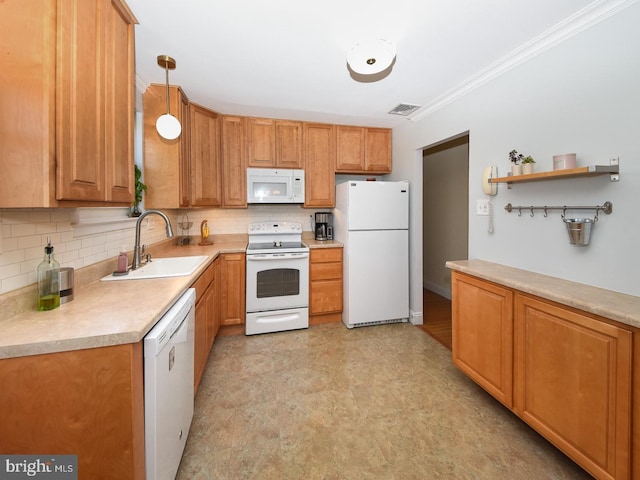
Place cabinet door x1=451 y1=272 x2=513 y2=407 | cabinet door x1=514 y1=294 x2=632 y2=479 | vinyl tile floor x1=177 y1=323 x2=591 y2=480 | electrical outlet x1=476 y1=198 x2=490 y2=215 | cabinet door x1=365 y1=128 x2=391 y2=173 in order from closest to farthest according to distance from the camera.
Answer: cabinet door x1=514 y1=294 x2=632 y2=479 < vinyl tile floor x1=177 y1=323 x2=591 y2=480 < cabinet door x1=451 y1=272 x2=513 y2=407 < electrical outlet x1=476 y1=198 x2=490 y2=215 < cabinet door x1=365 y1=128 x2=391 y2=173

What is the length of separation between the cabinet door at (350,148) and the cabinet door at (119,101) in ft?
7.57

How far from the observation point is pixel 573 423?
51.2 inches

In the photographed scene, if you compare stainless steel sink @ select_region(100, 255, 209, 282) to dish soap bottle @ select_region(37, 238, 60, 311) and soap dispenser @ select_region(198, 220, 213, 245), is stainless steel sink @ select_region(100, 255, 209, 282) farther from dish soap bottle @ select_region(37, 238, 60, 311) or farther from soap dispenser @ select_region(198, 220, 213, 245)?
soap dispenser @ select_region(198, 220, 213, 245)

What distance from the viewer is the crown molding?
56.8 inches

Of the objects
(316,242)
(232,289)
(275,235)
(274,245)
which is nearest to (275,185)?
(275,235)

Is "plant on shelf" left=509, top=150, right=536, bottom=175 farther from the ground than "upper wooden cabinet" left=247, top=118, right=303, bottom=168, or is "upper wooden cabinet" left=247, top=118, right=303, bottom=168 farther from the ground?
"upper wooden cabinet" left=247, top=118, right=303, bottom=168

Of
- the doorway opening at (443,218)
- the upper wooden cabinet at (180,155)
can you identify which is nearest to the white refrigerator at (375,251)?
the doorway opening at (443,218)

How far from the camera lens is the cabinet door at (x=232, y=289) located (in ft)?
9.42

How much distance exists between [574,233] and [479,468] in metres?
1.38

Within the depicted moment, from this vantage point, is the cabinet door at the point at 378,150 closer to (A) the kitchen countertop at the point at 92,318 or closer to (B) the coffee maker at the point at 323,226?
(B) the coffee maker at the point at 323,226

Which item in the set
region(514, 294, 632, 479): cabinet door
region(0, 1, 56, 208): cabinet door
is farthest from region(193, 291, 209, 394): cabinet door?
region(514, 294, 632, 479): cabinet door

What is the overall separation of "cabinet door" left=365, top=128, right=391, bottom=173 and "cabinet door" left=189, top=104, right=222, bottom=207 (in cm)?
184

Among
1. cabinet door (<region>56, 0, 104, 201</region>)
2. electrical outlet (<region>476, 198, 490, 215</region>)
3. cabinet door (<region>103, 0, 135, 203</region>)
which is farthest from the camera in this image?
electrical outlet (<region>476, 198, 490, 215</region>)

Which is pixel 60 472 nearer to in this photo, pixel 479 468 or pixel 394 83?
pixel 479 468
